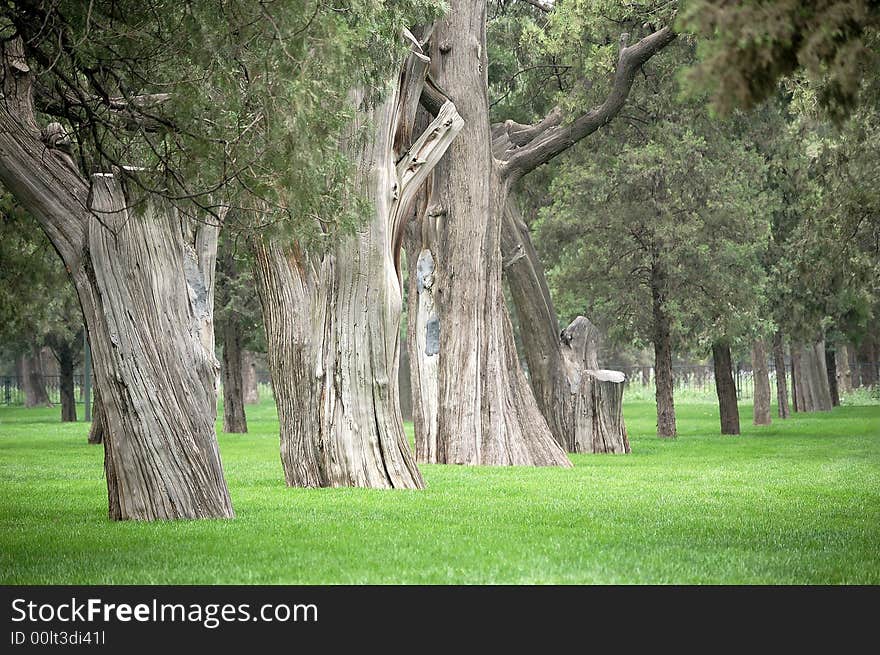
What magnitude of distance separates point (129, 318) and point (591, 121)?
39.0 feet

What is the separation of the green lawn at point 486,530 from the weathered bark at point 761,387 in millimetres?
16265

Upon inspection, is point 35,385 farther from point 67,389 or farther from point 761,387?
point 761,387

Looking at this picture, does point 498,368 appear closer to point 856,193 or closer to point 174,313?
point 856,193

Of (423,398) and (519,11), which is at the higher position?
(519,11)

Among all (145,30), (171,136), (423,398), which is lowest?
(423,398)

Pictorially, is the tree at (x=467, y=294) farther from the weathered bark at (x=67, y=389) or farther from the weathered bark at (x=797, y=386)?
the weathered bark at (x=67, y=389)

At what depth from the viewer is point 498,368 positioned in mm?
20109

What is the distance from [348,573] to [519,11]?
19861 mm

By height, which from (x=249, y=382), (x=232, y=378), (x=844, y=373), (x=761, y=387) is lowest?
(x=761, y=387)

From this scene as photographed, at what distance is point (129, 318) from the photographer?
11.2 m

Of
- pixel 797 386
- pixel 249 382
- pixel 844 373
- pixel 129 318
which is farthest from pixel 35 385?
pixel 129 318

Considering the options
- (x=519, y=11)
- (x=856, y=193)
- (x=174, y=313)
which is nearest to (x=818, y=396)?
(x=519, y=11)

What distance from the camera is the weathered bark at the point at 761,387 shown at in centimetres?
3581
